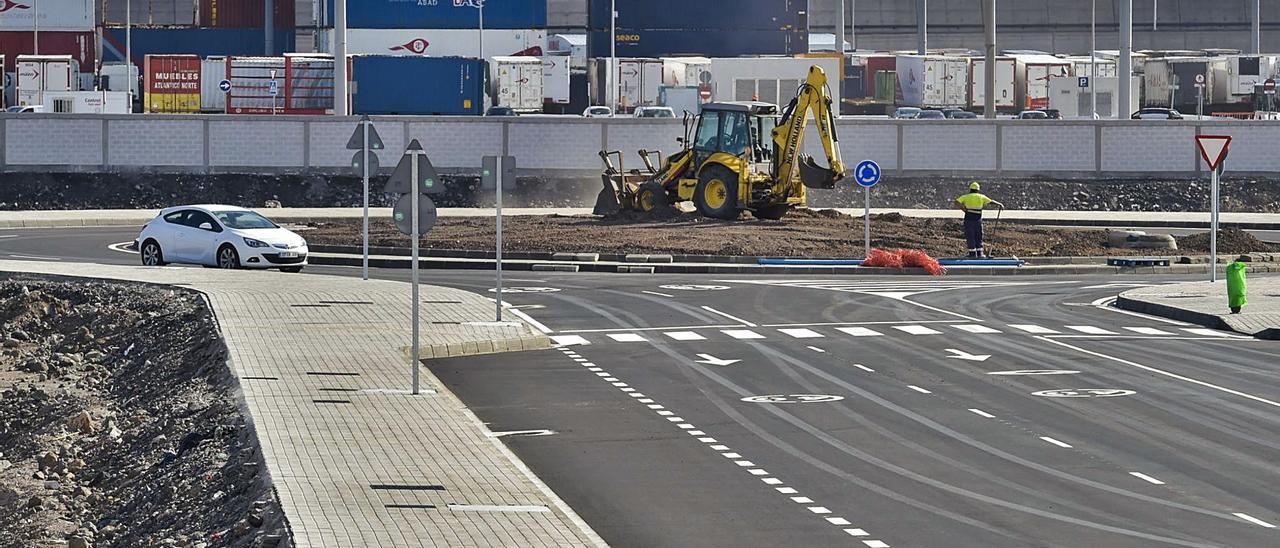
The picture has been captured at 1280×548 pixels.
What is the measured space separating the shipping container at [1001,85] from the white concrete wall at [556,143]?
30786mm

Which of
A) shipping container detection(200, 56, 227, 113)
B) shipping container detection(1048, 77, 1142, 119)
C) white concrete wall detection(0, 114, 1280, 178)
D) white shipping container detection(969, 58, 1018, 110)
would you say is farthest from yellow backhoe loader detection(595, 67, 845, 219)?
white shipping container detection(969, 58, 1018, 110)

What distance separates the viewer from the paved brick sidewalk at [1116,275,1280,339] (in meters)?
26.2

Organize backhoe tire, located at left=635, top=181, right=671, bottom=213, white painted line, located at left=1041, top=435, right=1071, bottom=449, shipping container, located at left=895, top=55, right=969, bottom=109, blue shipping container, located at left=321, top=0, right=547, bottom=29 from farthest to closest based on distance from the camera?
shipping container, located at left=895, top=55, right=969, bottom=109 < blue shipping container, located at left=321, top=0, right=547, bottom=29 < backhoe tire, located at left=635, top=181, right=671, bottom=213 < white painted line, located at left=1041, top=435, right=1071, bottom=449

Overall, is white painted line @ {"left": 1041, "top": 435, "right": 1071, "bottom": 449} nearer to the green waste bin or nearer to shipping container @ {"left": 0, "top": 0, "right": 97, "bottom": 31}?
the green waste bin

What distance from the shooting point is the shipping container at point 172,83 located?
73.2 metres

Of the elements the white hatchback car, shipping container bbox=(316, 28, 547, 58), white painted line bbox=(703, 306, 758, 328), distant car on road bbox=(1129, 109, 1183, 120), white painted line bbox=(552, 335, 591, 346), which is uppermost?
shipping container bbox=(316, 28, 547, 58)

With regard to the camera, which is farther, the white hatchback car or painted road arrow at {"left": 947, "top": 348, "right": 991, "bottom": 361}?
the white hatchback car

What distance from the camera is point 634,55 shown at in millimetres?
87062

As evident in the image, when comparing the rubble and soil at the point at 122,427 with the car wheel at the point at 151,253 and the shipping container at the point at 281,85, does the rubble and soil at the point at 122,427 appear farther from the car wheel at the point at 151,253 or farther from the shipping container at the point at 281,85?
the shipping container at the point at 281,85

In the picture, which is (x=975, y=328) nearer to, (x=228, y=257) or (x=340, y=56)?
(x=228, y=257)

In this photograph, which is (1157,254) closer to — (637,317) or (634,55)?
(637,317)

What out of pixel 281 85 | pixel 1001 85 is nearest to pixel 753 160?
pixel 281 85

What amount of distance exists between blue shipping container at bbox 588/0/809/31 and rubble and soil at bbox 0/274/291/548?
2275 inches

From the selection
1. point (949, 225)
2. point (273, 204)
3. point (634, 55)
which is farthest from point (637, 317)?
point (634, 55)
